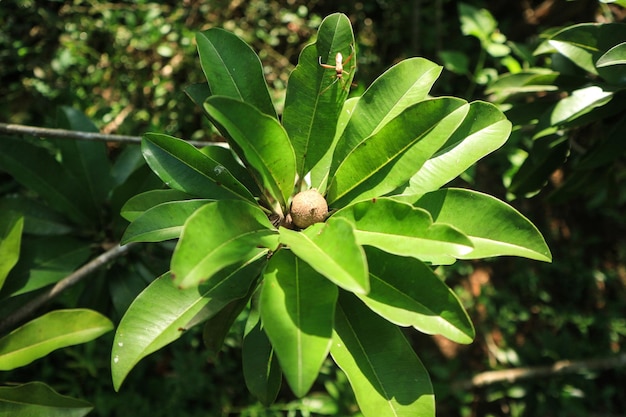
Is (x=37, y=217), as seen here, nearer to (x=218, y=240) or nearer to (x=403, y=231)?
(x=218, y=240)

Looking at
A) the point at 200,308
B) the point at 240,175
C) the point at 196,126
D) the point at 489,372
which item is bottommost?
the point at 489,372

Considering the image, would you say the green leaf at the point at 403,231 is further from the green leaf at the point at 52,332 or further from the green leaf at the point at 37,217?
the green leaf at the point at 37,217

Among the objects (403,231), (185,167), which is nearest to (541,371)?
(403,231)

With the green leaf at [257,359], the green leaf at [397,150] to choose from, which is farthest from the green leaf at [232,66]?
the green leaf at [257,359]

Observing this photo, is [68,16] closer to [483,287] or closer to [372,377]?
[372,377]

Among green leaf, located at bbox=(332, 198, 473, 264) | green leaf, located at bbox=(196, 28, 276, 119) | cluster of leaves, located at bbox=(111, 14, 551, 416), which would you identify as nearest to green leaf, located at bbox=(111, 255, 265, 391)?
cluster of leaves, located at bbox=(111, 14, 551, 416)

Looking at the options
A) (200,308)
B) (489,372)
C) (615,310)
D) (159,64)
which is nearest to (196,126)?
(159,64)

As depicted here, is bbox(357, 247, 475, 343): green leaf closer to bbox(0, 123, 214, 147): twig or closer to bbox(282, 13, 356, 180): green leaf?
bbox(282, 13, 356, 180): green leaf
